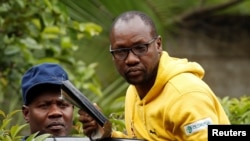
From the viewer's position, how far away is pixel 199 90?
5.33m

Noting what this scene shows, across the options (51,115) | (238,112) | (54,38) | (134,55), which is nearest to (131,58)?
(134,55)

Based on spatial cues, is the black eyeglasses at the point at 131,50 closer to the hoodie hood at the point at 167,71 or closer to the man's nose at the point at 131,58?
the man's nose at the point at 131,58

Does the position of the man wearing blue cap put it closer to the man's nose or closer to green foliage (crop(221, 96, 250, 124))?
the man's nose

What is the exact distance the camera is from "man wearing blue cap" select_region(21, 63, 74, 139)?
5879 mm

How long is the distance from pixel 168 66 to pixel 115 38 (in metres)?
0.29

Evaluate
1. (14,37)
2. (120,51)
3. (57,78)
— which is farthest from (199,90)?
(14,37)

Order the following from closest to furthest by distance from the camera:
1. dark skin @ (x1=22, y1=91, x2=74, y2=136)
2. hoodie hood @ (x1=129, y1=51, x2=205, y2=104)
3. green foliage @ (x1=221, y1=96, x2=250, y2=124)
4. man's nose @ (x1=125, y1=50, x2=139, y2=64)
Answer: man's nose @ (x1=125, y1=50, x2=139, y2=64), hoodie hood @ (x1=129, y1=51, x2=205, y2=104), dark skin @ (x1=22, y1=91, x2=74, y2=136), green foliage @ (x1=221, y1=96, x2=250, y2=124)

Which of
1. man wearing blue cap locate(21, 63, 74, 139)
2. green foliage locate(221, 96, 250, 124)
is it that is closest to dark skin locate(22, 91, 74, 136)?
man wearing blue cap locate(21, 63, 74, 139)

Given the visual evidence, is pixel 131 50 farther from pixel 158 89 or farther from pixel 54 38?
pixel 54 38

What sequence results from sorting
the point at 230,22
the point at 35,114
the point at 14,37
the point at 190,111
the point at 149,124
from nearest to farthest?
the point at 190,111 < the point at 149,124 < the point at 35,114 < the point at 14,37 < the point at 230,22

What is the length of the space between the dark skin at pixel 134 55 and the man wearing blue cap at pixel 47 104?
0.49 meters

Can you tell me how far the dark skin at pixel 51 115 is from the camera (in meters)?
5.86

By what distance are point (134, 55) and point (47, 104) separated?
2.38 ft

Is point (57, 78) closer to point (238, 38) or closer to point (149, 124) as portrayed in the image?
point (149, 124)
